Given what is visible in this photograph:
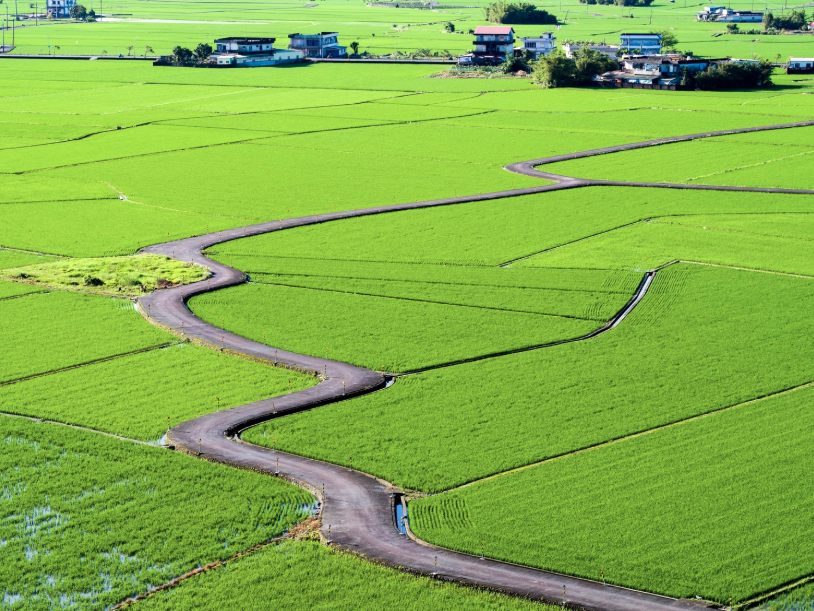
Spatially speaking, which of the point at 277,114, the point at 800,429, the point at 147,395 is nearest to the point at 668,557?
the point at 800,429

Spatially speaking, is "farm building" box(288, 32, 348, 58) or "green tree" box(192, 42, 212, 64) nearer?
"green tree" box(192, 42, 212, 64)

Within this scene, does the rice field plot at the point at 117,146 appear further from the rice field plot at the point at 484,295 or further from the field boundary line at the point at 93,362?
the field boundary line at the point at 93,362

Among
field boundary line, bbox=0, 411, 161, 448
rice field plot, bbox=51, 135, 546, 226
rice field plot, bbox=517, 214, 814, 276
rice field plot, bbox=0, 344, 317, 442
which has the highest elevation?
rice field plot, bbox=51, 135, 546, 226

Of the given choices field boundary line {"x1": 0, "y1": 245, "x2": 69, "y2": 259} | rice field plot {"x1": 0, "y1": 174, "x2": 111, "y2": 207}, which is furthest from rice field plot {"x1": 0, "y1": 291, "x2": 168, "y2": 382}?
rice field plot {"x1": 0, "y1": 174, "x2": 111, "y2": 207}

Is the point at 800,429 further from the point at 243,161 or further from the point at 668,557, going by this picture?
the point at 243,161

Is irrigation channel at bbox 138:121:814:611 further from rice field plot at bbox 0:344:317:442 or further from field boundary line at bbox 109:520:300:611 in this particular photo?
field boundary line at bbox 109:520:300:611

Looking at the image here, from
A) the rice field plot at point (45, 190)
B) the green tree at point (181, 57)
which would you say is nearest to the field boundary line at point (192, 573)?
the rice field plot at point (45, 190)
